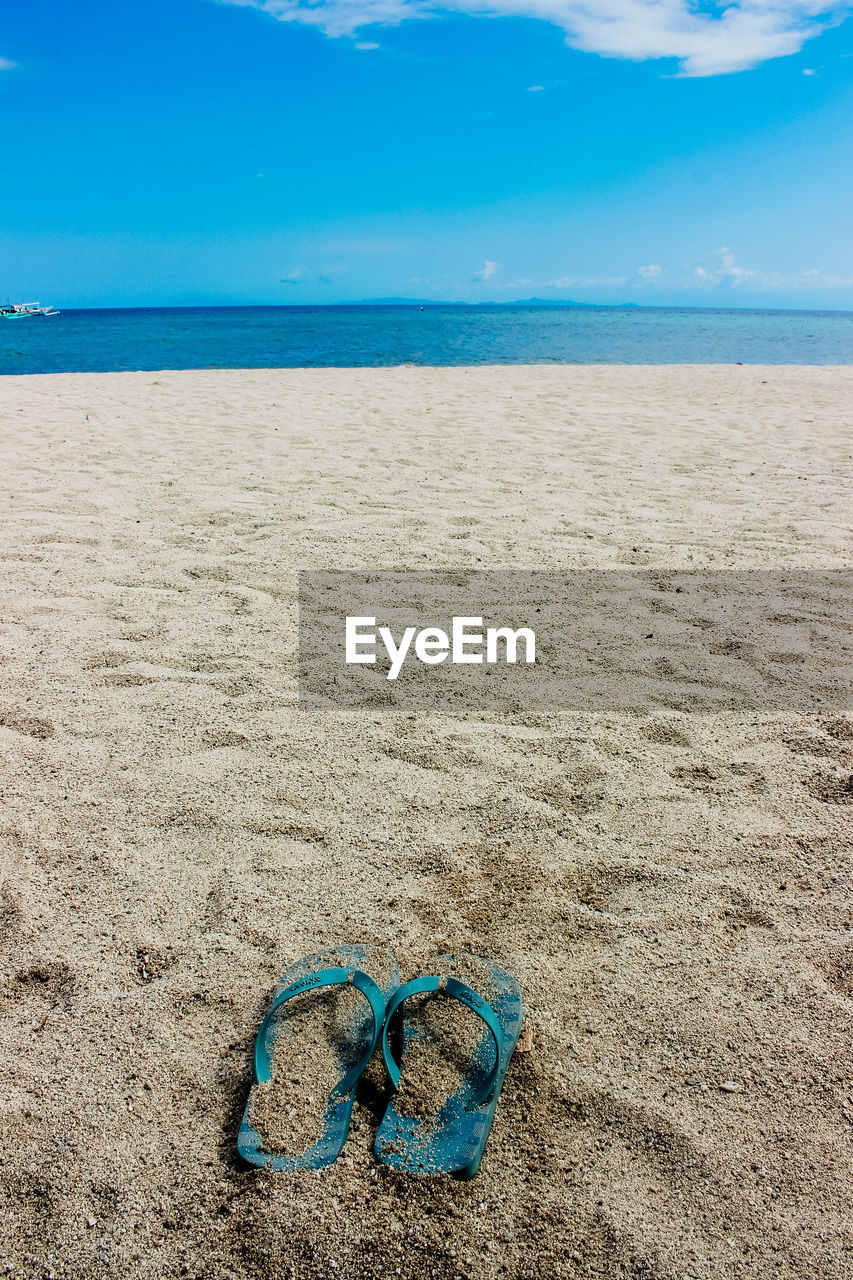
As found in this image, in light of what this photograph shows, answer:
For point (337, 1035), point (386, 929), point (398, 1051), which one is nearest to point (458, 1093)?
point (398, 1051)

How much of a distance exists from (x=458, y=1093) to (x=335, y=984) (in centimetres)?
34

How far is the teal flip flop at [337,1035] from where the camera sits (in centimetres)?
130

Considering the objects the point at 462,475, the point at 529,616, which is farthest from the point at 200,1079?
→ the point at 462,475

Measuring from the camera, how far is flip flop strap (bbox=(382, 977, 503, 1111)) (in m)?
1.38

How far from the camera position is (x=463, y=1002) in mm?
1467

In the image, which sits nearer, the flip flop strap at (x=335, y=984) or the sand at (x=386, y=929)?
the sand at (x=386, y=929)

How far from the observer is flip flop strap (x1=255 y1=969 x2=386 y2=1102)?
4.64 ft

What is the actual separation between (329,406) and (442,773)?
23.4 ft

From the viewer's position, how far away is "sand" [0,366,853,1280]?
3.94ft

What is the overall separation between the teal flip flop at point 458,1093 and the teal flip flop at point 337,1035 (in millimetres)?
62

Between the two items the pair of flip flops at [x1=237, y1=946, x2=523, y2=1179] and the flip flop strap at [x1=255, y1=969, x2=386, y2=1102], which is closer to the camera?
the pair of flip flops at [x1=237, y1=946, x2=523, y2=1179]

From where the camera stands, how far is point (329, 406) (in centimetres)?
855

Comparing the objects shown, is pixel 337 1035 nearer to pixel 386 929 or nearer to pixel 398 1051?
pixel 398 1051

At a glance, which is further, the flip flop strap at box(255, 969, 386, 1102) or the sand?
the flip flop strap at box(255, 969, 386, 1102)
